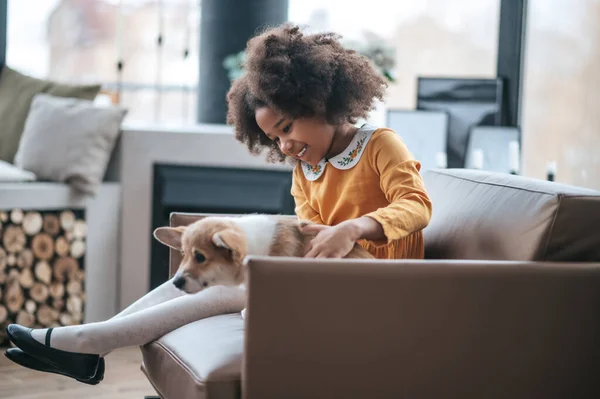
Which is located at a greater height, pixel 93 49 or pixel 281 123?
pixel 93 49

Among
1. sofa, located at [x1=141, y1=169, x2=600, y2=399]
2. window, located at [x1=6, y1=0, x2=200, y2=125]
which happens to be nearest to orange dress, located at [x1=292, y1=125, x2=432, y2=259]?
sofa, located at [x1=141, y1=169, x2=600, y2=399]

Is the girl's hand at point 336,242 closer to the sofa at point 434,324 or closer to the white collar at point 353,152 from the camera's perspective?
the sofa at point 434,324

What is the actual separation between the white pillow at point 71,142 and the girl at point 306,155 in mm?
1377

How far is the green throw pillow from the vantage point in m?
3.37

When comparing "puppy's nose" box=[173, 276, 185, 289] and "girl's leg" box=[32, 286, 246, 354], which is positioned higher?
"puppy's nose" box=[173, 276, 185, 289]

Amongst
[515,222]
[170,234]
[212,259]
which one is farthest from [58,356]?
[515,222]

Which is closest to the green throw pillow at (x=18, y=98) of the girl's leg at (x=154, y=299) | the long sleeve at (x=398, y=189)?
the girl's leg at (x=154, y=299)

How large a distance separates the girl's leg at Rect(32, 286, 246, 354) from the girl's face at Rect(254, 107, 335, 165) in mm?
407

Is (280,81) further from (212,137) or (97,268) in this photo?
(97,268)

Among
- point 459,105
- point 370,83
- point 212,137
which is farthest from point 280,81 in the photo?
point 459,105

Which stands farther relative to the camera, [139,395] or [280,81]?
[139,395]

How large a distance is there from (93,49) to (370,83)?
8.34 ft

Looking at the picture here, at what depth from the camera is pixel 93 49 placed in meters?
4.00

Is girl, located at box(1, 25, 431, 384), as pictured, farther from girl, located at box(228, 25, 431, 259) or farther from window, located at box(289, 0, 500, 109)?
window, located at box(289, 0, 500, 109)
